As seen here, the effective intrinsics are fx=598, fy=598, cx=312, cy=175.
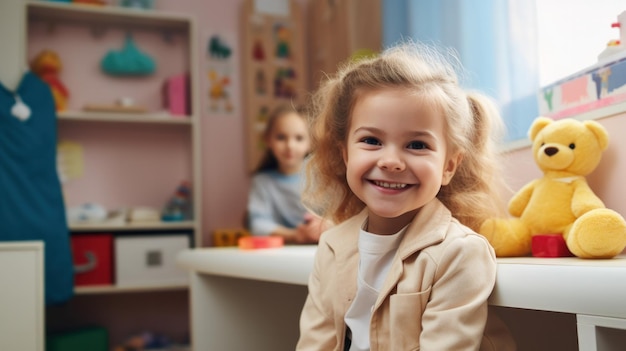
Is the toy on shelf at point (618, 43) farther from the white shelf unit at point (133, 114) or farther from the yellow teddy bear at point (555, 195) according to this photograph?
the white shelf unit at point (133, 114)

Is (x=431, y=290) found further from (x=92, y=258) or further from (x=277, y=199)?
(x=92, y=258)

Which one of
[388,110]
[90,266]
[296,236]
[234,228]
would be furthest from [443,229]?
[234,228]

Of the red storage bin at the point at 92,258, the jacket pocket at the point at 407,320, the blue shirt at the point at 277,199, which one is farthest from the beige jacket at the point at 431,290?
the red storage bin at the point at 92,258

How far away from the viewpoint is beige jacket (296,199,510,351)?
2.34ft

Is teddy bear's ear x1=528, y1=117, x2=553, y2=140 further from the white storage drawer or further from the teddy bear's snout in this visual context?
the white storage drawer

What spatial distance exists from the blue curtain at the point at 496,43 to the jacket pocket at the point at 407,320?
464 millimetres

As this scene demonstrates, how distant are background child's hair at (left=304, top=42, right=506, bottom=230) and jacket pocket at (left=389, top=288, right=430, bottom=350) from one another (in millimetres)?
203

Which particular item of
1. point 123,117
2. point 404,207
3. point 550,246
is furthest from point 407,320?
point 123,117

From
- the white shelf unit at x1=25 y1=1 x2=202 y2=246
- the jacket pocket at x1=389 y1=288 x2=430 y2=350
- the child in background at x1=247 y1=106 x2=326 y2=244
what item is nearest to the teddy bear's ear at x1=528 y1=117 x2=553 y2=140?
the jacket pocket at x1=389 y1=288 x2=430 y2=350

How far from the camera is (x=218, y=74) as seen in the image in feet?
8.66

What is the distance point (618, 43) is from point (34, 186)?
70.9 inches

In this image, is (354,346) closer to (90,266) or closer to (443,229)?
(443,229)

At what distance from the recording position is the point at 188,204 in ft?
8.12

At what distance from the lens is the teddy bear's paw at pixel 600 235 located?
750 millimetres
